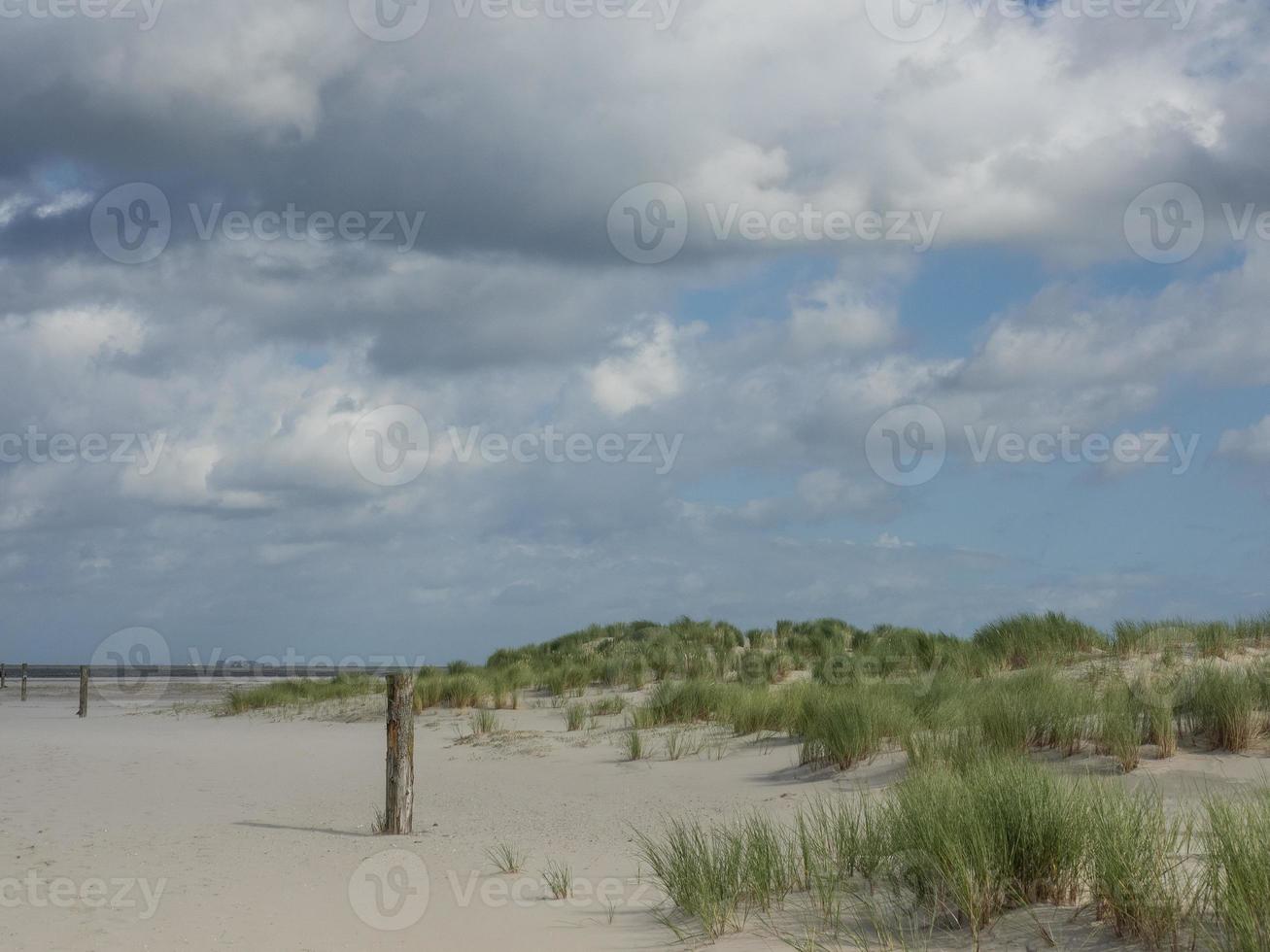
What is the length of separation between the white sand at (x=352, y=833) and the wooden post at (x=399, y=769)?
234 mm

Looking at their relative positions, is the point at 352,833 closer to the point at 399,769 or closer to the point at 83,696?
the point at 399,769

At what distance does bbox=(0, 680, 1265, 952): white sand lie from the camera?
7.38m

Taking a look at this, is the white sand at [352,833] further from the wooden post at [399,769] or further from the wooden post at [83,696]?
the wooden post at [83,696]

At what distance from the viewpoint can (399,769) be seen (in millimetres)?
10820

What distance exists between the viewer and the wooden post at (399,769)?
1081cm

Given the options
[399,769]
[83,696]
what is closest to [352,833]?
[399,769]

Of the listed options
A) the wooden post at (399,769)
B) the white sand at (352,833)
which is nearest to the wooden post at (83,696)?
the white sand at (352,833)

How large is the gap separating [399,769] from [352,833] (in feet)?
3.41

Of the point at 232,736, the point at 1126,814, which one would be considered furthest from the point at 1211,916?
the point at 232,736

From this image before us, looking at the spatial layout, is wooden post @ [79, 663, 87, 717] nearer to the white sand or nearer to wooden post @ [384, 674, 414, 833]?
the white sand

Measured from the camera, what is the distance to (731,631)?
101 feet

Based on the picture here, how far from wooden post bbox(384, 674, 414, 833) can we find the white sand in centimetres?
23

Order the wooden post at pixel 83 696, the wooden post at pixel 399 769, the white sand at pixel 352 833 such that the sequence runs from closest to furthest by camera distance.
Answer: the white sand at pixel 352 833 → the wooden post at pixel 399 769 → the wooden post at pixel 83 696

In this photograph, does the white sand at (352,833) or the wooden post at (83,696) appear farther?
the wooden post at (83,696)
